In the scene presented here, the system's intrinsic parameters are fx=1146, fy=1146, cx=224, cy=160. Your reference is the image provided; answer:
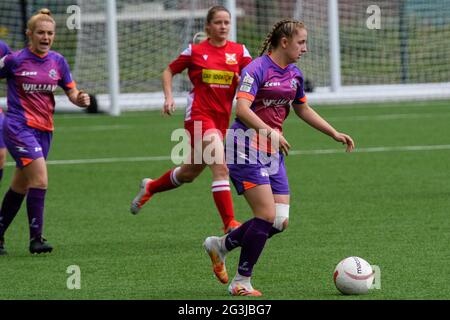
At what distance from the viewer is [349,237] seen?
9.21 meters

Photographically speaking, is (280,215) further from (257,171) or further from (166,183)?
(166,183)

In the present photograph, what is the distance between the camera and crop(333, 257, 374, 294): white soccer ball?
273 inches

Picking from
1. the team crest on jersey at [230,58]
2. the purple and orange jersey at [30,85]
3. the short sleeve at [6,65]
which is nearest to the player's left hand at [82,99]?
the purple and orange jersey at [30,85]

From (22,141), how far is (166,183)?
6.32ft

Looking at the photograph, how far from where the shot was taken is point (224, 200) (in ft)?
31.4

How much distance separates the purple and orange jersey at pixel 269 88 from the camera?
7.25m

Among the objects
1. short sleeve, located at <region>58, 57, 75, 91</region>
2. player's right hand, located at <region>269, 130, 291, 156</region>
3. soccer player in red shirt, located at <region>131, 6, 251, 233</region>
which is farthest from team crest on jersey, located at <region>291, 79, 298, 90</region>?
short sleeve, located at <region>58, 57, 75, 91</region>

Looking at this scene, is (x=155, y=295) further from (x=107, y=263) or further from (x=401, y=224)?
(x=401, y=224)

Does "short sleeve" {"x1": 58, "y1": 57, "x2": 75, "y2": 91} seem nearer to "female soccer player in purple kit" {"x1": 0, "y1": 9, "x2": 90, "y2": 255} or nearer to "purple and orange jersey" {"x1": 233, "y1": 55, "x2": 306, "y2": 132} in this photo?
"female soccer player in purple kit" {"x1": 0, "y1": 9, "x2": 90, "y2": 255}

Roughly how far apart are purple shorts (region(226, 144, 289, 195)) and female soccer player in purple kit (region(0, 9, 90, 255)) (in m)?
2.06

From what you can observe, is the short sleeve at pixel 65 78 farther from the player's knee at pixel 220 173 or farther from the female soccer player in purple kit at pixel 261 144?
the female soccer player in purple kit at pixel 261 144

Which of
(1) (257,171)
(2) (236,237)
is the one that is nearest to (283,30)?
(1) (257,171)

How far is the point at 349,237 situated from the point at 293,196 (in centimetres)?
274

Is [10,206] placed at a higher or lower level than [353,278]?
higher
